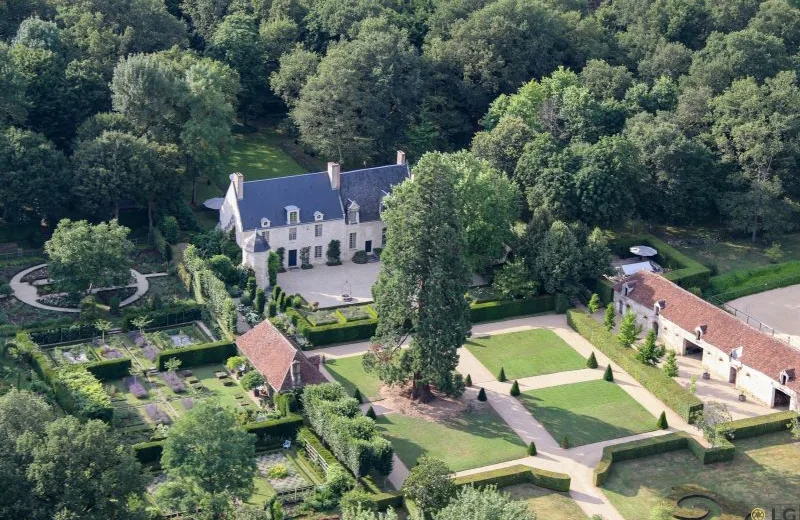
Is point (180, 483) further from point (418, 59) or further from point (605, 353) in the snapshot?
point (418, 59)

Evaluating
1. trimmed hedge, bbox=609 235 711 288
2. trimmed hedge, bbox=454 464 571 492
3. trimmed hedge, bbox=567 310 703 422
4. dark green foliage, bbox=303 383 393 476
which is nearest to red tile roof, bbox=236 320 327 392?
dark green foliage, bbox=303 383 393 476

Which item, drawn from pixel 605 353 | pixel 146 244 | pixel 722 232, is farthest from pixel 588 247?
pixel 146 244

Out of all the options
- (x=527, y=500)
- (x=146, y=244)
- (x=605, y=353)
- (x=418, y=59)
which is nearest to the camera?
(x=527, y=500)

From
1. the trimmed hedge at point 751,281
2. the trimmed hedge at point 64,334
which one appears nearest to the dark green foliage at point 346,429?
the trimmed hedge at point 64,334

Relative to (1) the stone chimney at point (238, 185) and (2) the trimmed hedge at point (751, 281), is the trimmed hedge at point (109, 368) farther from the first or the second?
(2) the trimmed hedge at point (751, 281)

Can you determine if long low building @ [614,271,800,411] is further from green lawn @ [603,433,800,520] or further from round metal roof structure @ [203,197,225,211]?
round metal roof structure @ [203,197,225,211]

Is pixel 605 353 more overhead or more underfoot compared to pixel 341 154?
more underfoot

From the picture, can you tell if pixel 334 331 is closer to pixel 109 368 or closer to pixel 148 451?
pixel 109 368
